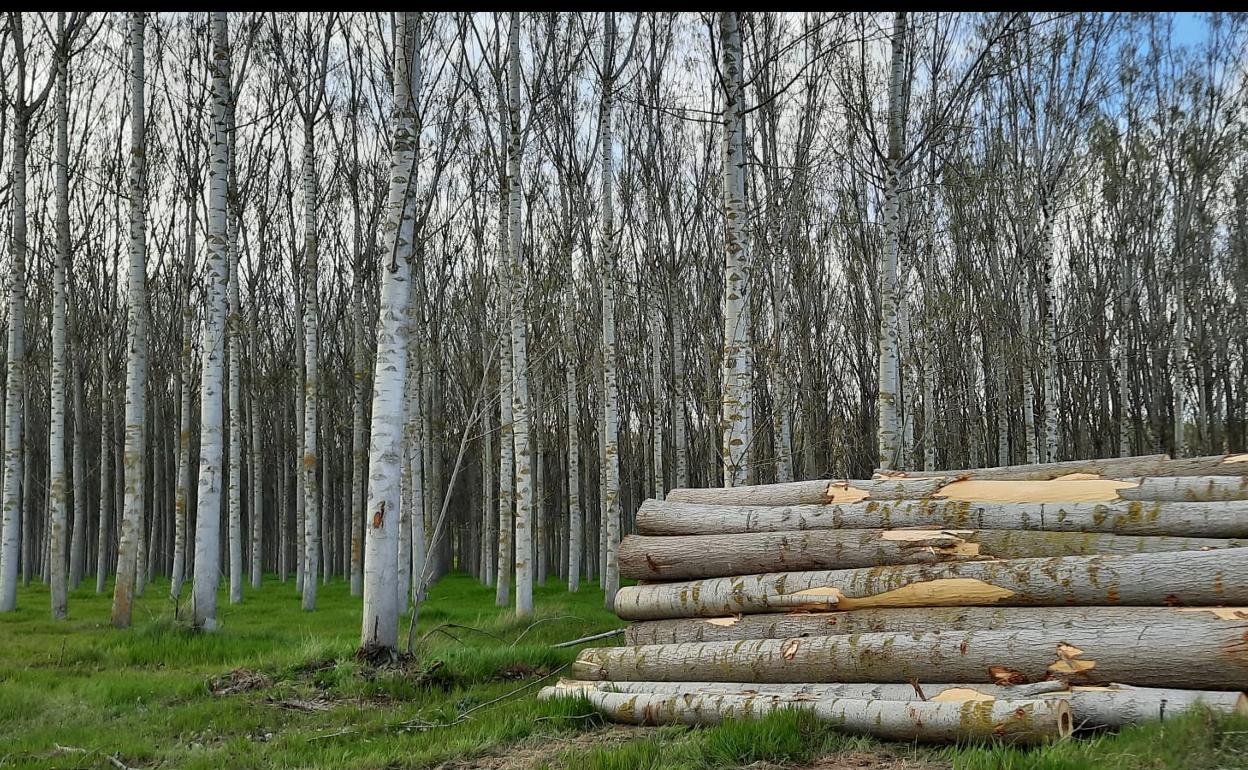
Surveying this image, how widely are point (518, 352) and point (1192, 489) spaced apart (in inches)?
350

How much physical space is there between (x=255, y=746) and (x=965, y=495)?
501 cm

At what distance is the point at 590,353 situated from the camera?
74.1 ft

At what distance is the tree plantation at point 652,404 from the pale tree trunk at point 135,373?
0.06 metres

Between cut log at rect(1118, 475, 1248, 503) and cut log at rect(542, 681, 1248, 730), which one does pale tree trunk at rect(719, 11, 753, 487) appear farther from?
cut log at rect(1118, 475, 1248, 503)

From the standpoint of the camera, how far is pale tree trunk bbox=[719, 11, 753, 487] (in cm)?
898

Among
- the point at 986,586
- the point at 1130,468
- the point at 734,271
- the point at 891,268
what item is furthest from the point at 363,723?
the point at 891,268

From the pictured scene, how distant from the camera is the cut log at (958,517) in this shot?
18.5 feet

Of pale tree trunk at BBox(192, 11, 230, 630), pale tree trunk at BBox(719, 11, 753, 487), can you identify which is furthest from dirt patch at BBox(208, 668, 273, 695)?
pale tree trunk at BBox(719, 11, 753, 487)

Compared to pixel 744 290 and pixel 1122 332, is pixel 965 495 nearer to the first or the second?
pixel 744 290

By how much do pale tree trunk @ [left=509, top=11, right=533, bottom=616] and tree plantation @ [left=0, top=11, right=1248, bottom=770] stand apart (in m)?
0.08

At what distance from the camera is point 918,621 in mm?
5586

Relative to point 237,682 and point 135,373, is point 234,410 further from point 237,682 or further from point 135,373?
point 237,682
